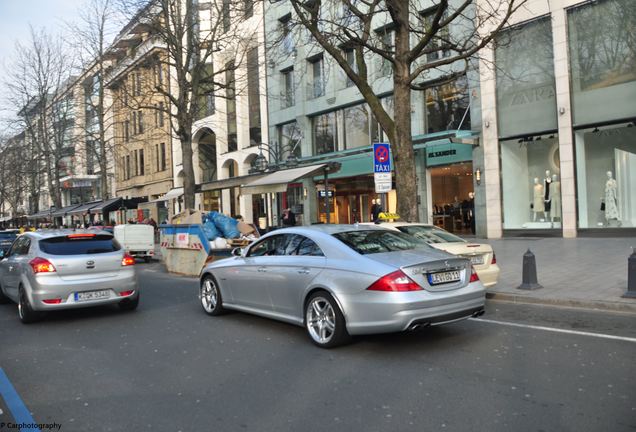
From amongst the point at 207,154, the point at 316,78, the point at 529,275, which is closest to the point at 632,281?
the point at 529,275

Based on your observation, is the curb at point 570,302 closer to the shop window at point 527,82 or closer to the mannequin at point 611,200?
the mannequin at point 611,200

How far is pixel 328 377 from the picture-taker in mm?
4828

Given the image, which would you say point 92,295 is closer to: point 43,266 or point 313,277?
point 43,266

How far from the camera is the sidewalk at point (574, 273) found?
784cm

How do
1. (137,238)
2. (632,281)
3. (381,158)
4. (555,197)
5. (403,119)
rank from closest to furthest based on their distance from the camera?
(632,281), (381,158), (403,119), (555,197), (137,238)

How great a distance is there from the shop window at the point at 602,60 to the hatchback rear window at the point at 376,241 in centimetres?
1337

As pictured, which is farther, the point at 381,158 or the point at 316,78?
the point at 316,78

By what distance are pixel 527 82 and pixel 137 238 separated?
610 inches

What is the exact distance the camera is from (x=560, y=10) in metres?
17.5

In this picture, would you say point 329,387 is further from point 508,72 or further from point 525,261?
point 508,72

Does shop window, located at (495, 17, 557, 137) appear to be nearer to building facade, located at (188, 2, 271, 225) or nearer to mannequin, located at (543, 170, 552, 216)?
mannequin, located at (543, 170, 552, 216)

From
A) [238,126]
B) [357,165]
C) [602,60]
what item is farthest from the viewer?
[238,126]

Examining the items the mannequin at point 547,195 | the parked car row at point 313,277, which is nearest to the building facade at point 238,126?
the mannequin at point 547,195

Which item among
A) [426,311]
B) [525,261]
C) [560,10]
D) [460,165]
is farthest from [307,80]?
[426,311]
